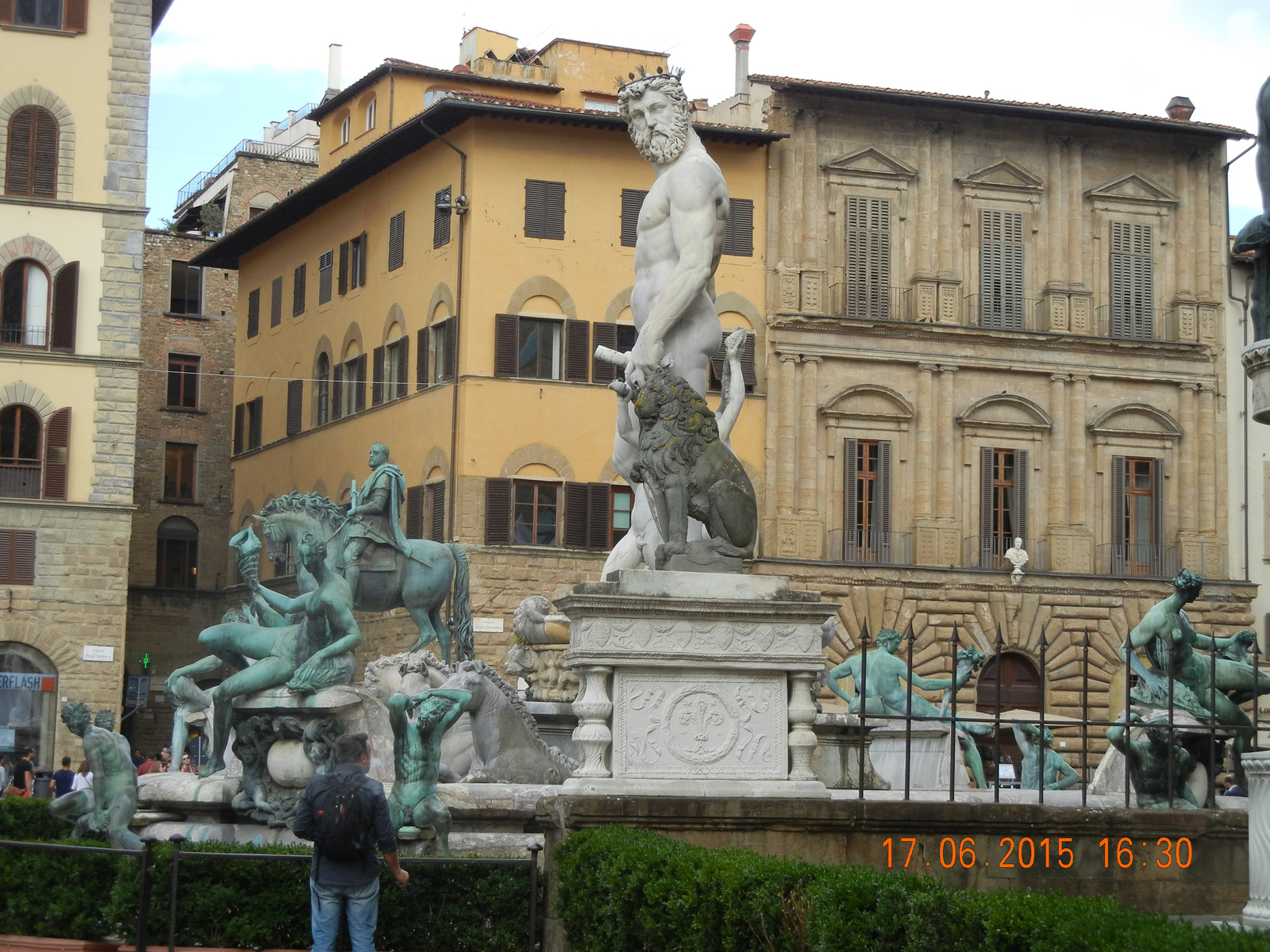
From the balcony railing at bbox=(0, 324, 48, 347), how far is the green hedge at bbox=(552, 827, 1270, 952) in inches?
1177

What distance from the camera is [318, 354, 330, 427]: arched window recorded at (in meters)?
47.1

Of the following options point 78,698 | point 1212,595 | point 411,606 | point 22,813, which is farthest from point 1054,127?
point 22,813

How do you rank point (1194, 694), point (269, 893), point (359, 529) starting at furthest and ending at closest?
point (359, 529)
point (1194, 694)
point (269, 893)

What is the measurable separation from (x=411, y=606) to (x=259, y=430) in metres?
35.5

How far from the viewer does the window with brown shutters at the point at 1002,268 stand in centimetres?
4372

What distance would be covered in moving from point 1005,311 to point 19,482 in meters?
19.6

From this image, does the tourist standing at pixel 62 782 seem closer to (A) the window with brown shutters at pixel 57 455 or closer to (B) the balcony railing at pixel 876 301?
(A) the window with brown shutters at pixel 57 455

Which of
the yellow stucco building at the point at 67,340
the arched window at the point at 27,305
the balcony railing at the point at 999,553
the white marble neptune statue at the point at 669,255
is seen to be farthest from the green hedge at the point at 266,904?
the balcony railing at the point at 999,553

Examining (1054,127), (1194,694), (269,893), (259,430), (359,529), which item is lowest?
(269,893)

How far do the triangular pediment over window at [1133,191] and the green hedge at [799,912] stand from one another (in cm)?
3707

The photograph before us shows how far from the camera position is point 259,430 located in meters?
50.8

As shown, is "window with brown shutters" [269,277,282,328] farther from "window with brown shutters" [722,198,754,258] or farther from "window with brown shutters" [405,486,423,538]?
"window with brown shutters" [722,198,754,258]

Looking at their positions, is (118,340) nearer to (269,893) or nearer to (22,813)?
(22,813)

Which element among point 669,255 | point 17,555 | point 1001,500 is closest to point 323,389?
point 17,555
